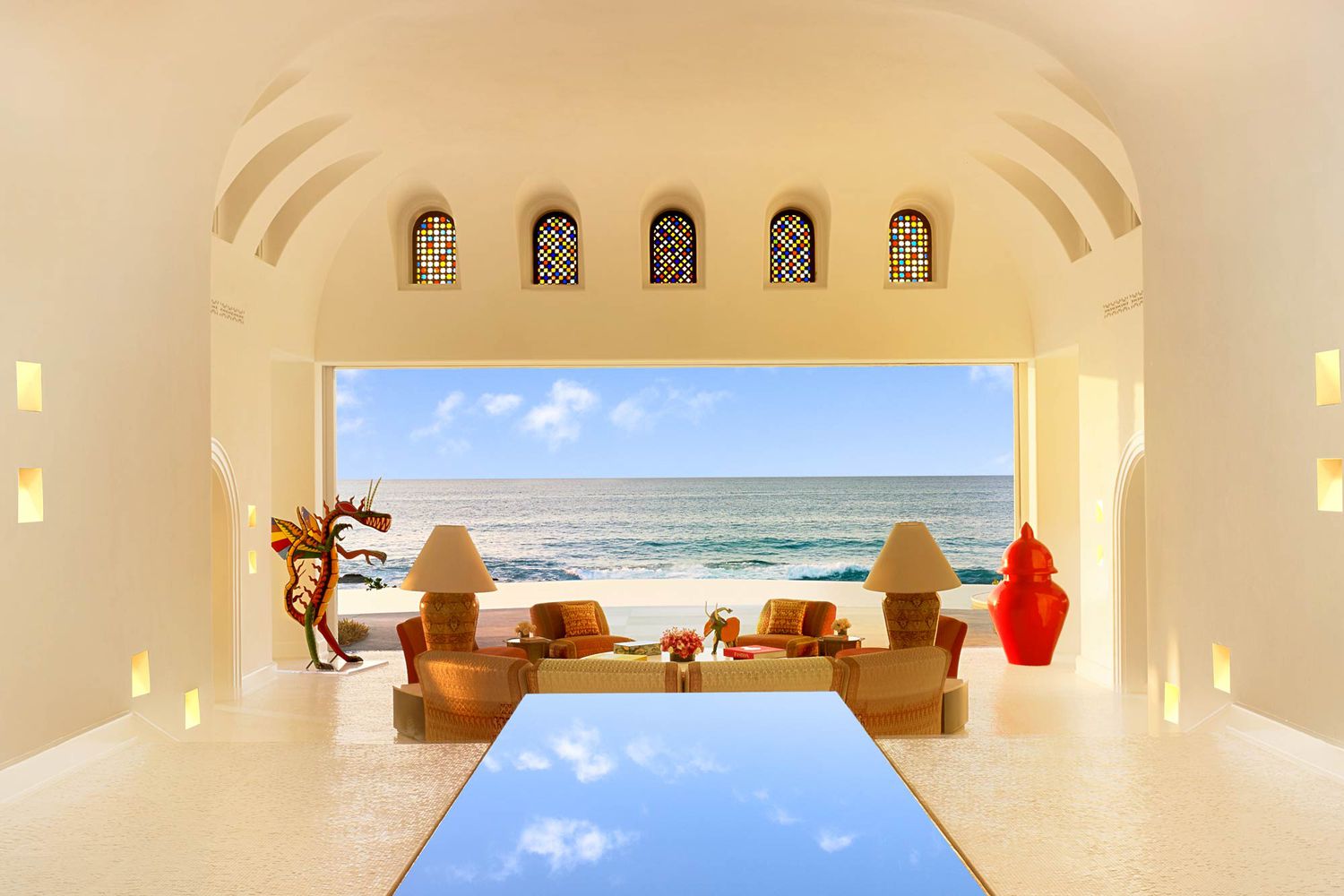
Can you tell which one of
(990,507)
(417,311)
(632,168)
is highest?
(632,168)

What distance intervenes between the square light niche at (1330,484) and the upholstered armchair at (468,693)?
3371 mm

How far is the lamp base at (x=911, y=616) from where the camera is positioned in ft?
24.0

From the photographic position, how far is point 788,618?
9.07 meters

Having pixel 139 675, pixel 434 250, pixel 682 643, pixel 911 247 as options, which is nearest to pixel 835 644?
pixel 682 643

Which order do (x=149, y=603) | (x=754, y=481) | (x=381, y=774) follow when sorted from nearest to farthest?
Answer: 1. (x=381, y=774)
2. (x=149, y=603)
3. (x=754, y=481)

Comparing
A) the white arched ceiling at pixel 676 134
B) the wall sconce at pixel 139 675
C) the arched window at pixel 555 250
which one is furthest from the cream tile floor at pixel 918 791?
the arched window at pixel 555 250

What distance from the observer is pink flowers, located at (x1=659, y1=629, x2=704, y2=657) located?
277 inches

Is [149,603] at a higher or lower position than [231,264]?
lower

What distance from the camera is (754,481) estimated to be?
3378 cm

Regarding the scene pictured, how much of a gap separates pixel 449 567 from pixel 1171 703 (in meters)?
4.57

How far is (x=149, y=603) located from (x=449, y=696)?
1542 millimetres

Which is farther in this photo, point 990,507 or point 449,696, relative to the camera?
point 990,507

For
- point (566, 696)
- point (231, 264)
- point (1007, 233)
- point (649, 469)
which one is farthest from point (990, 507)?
point (566, 696)

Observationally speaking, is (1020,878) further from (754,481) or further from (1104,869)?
(754,481)
